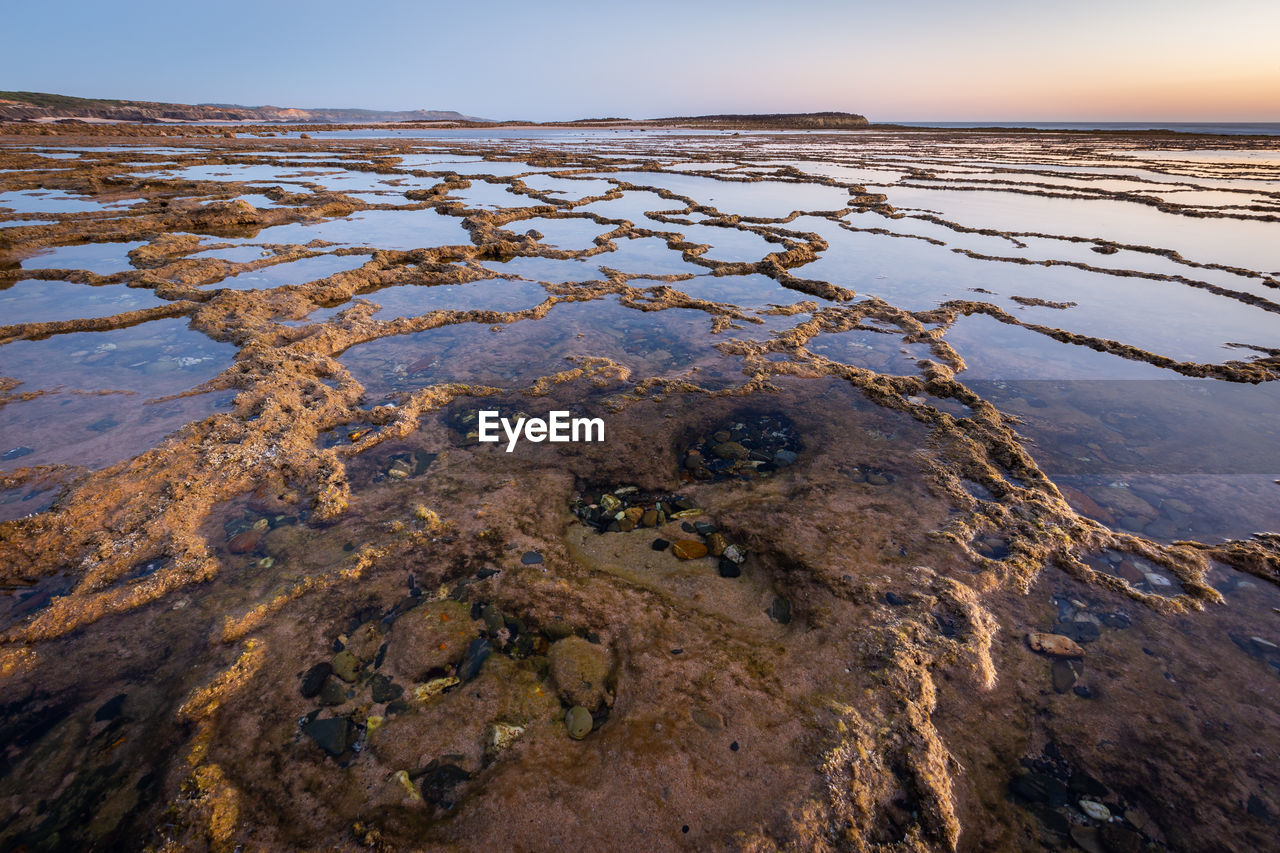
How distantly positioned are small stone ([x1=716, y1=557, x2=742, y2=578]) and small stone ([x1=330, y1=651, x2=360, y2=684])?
2.21m

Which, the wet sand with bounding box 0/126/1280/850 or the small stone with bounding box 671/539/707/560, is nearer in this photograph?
the wet sand with bounding box 0/126/1280/850

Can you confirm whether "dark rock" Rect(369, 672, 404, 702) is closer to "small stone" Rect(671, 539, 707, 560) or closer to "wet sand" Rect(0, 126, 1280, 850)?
"wet sand" Rect(0, 126, 1280, 850)

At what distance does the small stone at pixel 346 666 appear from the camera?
8.70 ft

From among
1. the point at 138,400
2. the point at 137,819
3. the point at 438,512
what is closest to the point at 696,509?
the point at 438,512

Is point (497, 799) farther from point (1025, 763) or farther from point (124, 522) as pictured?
point (124, 522)

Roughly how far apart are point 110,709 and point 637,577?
2766 mm

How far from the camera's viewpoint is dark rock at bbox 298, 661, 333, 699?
2568 millimetres

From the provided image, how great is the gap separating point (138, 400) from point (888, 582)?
7.25 meters

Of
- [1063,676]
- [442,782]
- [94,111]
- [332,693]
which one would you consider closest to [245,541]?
[332,693]

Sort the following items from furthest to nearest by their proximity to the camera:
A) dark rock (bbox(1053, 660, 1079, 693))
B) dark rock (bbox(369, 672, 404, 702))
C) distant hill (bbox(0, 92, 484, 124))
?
distant hill (bbox(0, 92, 484, 124)), dark rock (bbox(1053, 660, 1079, 693)), dark rock (bbox(369, 672, 404, 702))

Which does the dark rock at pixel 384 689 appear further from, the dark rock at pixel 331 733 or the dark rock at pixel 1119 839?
the dark rock at pixel 1119 839

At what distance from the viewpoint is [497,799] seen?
7.07 feet

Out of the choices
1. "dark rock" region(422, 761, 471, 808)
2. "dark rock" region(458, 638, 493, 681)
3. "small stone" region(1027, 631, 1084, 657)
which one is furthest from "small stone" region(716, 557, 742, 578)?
"dark rock" region(422, 761, 471, 808)

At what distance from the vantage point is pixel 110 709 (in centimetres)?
246
